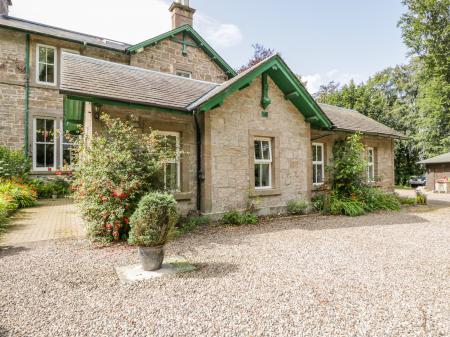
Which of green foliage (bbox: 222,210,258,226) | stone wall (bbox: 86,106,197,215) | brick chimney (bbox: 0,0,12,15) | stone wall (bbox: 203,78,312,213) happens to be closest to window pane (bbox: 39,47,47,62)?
brick chimney (bbox: 0,0,12,15)

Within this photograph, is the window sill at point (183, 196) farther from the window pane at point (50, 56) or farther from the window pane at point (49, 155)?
the window pane at point (50, 56)

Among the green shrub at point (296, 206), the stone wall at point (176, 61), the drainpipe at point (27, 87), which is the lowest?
the green shrub at point (296, 206)

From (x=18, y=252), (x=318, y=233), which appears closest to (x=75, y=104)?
(x=18, y=252)

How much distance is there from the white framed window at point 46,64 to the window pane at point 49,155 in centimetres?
327

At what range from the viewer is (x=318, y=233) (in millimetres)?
7074

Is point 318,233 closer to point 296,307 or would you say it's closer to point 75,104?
point 296,307

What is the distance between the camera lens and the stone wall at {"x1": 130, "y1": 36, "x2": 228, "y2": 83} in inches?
595

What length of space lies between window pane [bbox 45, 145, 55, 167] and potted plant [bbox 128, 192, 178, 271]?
1151 centimetres

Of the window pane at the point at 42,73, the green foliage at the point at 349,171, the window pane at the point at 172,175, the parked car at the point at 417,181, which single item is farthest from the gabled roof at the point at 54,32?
the parked car at the point at 417,181

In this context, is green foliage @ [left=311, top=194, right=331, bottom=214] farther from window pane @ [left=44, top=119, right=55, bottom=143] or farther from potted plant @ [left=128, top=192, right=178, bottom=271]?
window pane @ [left=44, top=119, right=55, bottom=143]

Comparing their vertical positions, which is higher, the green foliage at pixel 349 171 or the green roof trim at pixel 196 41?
the green roof trim at pixel 196 41

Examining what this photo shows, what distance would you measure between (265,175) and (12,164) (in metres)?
11.0

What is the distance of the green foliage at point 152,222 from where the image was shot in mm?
4184

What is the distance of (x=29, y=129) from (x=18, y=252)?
9.71m
